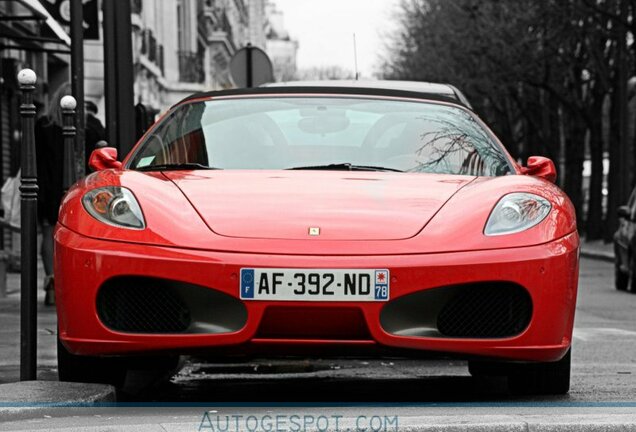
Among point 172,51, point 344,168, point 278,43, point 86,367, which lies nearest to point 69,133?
point 344,168

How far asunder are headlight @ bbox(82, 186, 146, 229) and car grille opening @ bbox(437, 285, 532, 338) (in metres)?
1.14

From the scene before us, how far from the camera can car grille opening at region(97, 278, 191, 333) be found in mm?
5355

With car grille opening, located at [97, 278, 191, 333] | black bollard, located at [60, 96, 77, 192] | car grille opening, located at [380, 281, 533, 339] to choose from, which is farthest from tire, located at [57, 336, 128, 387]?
black bollard, located at [60, 96, 77, 192]

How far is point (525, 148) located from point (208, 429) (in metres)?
46.7

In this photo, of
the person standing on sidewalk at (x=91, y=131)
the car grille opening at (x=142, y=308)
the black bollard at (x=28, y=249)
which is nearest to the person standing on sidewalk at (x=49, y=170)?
the person standing on sidewalk at (x=91, y=131)

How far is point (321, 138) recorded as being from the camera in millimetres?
6570

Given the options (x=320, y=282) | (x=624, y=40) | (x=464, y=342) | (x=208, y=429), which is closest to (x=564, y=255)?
(x=464, y=342)

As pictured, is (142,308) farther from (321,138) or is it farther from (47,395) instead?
(321,138)

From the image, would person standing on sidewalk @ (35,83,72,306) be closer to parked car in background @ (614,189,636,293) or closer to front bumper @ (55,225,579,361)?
front bumper @ (55,225,579,361)

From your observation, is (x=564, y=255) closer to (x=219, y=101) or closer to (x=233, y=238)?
(x=233, y=238)

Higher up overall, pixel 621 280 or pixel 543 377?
pixel 543 377

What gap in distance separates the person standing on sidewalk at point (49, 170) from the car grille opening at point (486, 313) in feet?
25.3

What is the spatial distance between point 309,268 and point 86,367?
1.16 meters

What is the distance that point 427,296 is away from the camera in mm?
5301
